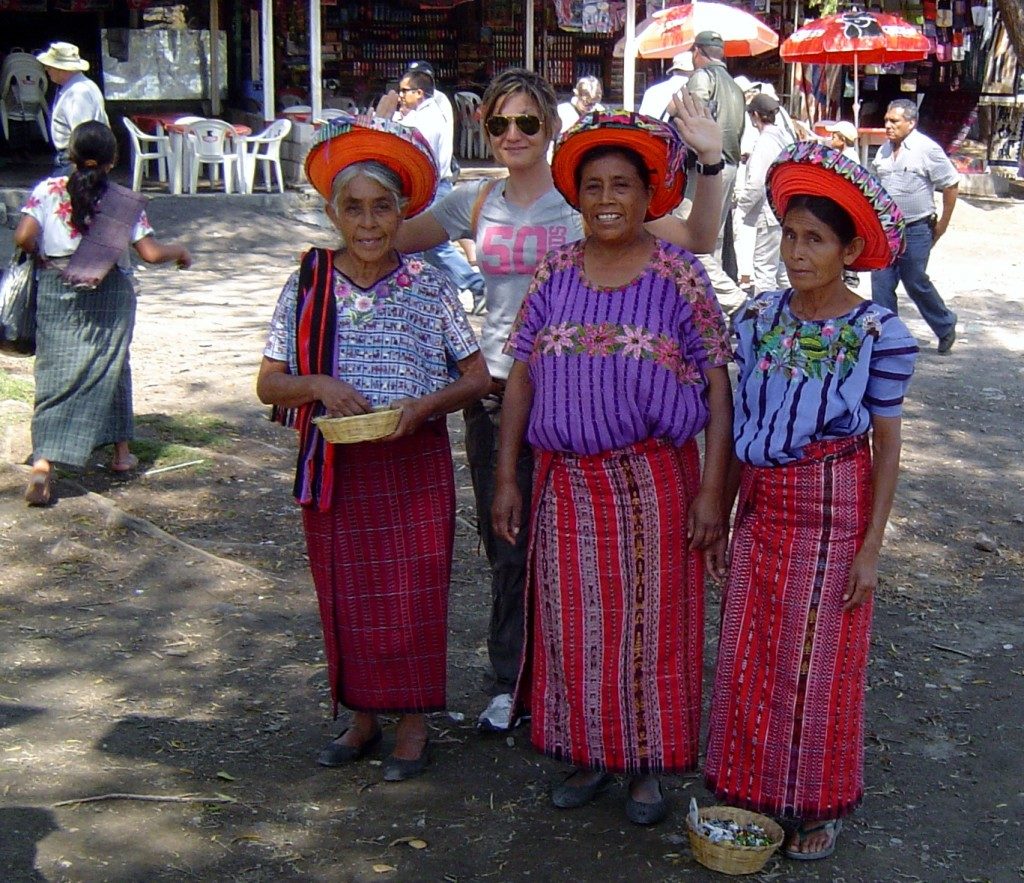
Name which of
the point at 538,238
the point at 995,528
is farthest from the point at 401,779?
the point at 995,528

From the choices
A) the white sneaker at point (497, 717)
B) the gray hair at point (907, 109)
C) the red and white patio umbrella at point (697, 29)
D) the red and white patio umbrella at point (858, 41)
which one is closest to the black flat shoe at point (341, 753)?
the white sneaker at point (497, 717)

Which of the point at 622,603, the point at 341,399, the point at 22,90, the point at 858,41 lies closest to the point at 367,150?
the point at 341,399

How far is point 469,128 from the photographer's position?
724 inches

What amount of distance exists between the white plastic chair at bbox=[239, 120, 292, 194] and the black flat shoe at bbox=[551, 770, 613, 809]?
1225 cm

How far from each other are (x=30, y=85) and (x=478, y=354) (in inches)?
584

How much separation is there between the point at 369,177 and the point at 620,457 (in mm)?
996

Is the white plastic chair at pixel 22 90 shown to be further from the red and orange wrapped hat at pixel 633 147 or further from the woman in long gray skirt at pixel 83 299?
the red and orange wrapped hat at pixel 633 147

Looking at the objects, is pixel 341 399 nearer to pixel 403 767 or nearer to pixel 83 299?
pixel 403 767

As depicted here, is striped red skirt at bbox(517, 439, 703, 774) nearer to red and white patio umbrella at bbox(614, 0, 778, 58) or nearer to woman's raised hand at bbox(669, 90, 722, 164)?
woman's raised hand at bbox(669, 90, 722, 164)

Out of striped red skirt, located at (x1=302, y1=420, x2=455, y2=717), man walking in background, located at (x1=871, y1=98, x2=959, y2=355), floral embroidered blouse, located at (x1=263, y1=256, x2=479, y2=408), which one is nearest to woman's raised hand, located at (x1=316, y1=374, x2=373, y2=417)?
floral embroidered blouse, located at (x1=263, y1=256, x2=479, y2=408)

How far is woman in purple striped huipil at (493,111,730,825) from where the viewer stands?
3377 mm

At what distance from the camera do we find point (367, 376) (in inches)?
143

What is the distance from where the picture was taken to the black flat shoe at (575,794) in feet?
12.2

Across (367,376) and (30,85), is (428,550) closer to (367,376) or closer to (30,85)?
(367,376)
